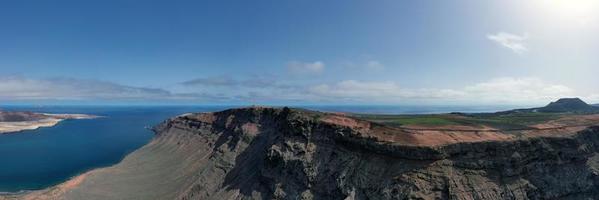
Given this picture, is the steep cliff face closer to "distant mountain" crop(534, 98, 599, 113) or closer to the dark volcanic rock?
"distant mountain" crop(534, 98, 599, 113)

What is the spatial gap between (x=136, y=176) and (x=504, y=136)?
→ 73.4m

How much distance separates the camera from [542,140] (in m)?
53.0

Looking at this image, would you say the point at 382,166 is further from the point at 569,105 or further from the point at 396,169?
the point at 569,105

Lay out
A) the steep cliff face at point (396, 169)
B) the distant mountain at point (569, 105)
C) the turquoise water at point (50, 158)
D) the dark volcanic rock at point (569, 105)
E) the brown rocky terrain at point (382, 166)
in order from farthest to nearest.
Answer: the dark volcanic rock at point (569, 105)
the distant mountain at point (569, 105)
the turquoise water at point (50, 158)
the brown rocky terrain at point (382, 166)
the steep cliff face at point (396, 169)

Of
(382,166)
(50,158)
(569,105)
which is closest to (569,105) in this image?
(569,105)

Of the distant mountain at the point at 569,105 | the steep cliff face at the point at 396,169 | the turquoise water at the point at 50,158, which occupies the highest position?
the distant mountain at the point at 569,105

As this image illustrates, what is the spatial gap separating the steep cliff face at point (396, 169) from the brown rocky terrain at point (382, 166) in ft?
0.46

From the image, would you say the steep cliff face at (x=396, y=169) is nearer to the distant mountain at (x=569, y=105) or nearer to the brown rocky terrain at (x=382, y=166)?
the brown rocky terrain at (x=382, y=166)

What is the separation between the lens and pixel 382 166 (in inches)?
1965

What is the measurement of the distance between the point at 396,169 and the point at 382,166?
6.88ft

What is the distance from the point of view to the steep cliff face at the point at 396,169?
154 ft

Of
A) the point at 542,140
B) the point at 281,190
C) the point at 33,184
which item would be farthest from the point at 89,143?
the point at 542,140

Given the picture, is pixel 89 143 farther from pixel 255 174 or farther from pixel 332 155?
pixel 332 155

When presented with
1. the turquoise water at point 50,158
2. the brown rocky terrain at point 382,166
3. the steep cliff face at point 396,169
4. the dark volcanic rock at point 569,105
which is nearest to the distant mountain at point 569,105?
the dark volcanic rock at point 569,105
